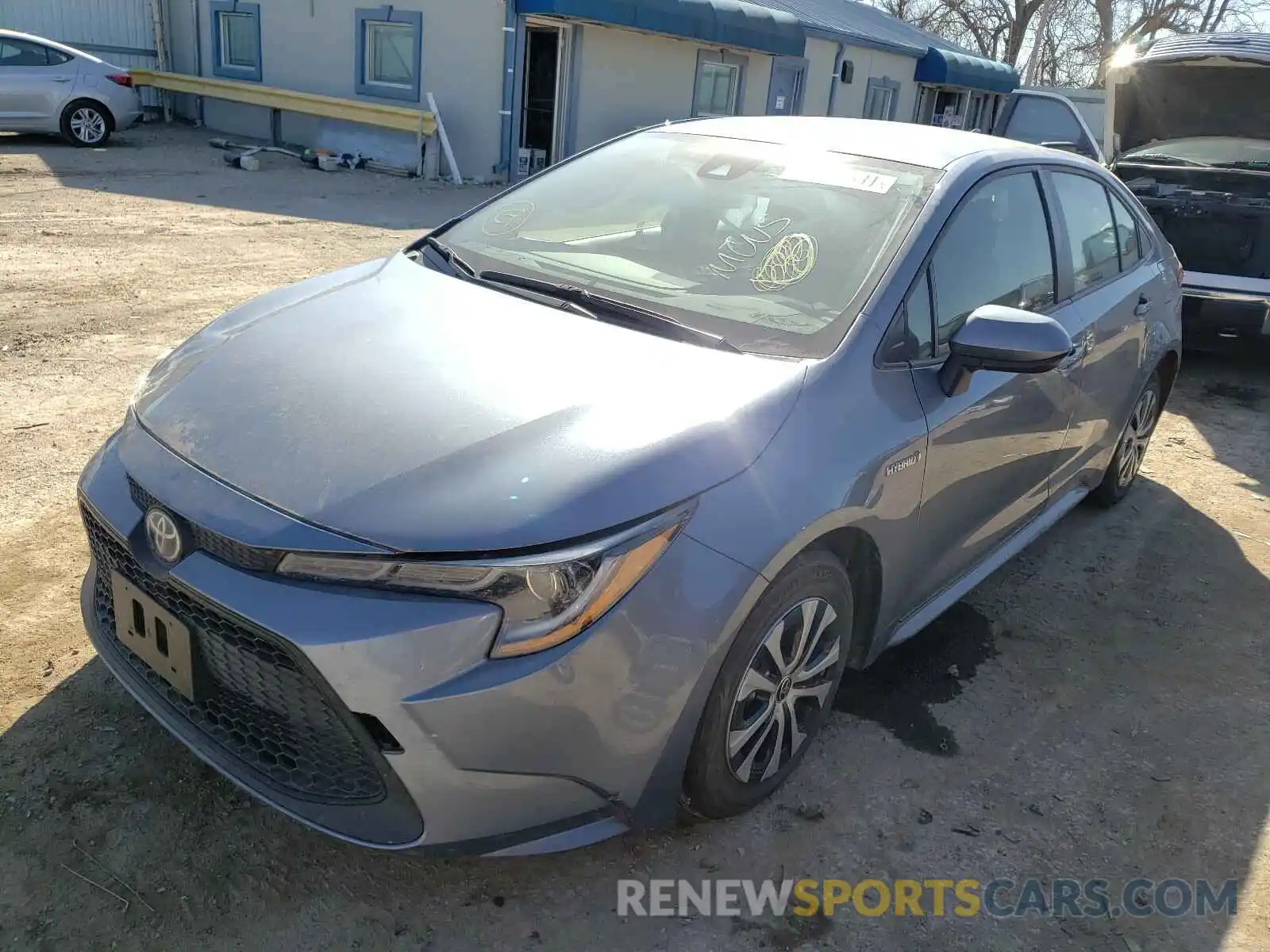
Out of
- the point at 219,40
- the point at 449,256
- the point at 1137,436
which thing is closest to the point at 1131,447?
the point at 1137,436

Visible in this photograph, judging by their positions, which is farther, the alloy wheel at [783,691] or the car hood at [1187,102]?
the car hood at [1187,102]

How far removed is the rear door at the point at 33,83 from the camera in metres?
13.2

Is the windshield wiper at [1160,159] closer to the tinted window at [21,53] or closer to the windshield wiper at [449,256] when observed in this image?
the windshield wiper at [449,256]

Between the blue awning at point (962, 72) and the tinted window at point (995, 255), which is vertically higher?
the blue awning at point (962, 72)

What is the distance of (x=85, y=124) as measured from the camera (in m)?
14.0

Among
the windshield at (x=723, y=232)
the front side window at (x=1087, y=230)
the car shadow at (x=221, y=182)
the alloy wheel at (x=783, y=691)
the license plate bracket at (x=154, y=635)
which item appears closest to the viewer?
the license plate bracket at (x=154, y=635)

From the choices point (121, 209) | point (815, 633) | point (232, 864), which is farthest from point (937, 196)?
point (121, 209)

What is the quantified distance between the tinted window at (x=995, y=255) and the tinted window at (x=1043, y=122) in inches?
346

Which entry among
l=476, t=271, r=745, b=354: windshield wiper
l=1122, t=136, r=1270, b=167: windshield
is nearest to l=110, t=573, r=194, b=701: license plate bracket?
l=476, t=271, r=745, b=354: windshield wiper

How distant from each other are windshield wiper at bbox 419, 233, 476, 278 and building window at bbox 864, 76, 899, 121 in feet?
65.8

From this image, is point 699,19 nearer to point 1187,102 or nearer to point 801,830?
point 1187,102

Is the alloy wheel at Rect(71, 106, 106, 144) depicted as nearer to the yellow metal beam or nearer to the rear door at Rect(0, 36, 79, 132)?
the rear door at Rect(0, 36, 79, 132)

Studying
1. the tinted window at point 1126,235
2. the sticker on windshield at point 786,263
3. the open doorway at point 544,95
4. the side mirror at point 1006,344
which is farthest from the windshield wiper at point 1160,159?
the open doorway at point 544,95

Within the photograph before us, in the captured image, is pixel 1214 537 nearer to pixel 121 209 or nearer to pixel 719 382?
pixel 719 382
